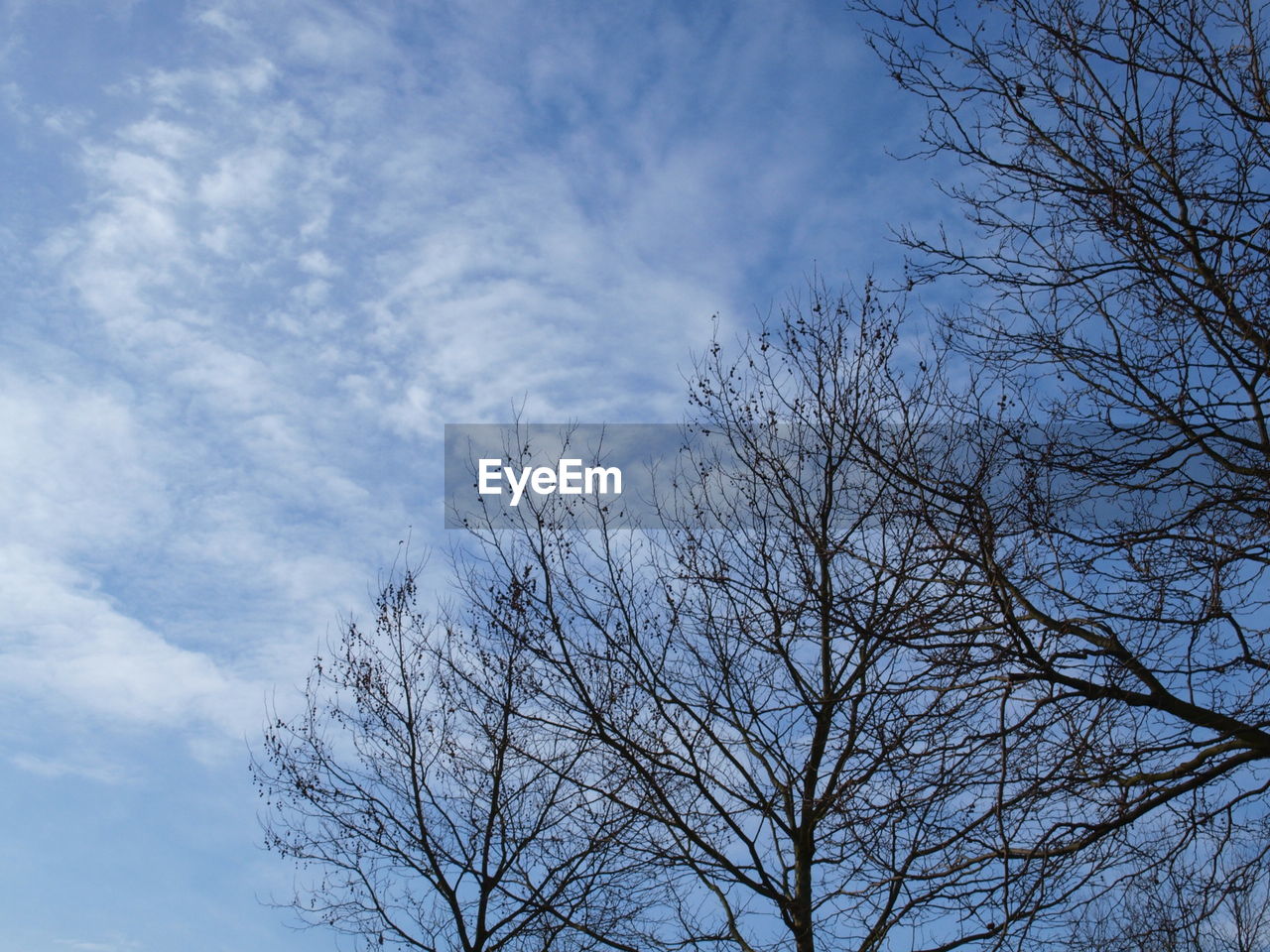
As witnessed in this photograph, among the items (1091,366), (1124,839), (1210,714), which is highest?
(1091,366)

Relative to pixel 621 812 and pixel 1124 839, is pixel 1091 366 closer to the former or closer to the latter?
pixel 1124 839

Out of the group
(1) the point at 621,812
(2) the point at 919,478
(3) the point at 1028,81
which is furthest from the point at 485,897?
(3) the point at 1028,81

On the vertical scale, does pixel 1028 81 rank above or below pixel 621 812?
above

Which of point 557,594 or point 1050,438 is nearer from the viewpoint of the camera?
A: point 1050,438

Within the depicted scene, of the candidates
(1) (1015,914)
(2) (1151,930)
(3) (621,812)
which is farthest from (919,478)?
(3) (621,812)

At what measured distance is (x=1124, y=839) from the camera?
5.88 metres

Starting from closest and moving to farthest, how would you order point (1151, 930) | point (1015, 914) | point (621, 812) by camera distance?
point (1015, 914)
point (1151, 930)
point (621, 812)

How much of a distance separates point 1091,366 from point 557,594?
14.8 feet

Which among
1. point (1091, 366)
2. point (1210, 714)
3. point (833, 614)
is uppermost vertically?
point (1091, 366)

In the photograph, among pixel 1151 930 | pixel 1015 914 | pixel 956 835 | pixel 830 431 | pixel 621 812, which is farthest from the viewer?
pixel 621 812

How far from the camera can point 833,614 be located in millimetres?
6035

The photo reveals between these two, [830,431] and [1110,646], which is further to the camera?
[830,431]

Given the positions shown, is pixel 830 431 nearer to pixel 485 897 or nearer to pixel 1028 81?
pixel 1028 81

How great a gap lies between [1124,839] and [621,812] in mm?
4431
